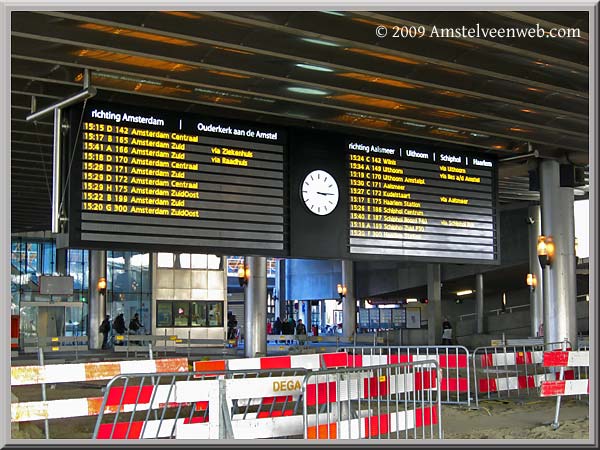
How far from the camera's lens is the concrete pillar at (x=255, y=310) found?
24297mm

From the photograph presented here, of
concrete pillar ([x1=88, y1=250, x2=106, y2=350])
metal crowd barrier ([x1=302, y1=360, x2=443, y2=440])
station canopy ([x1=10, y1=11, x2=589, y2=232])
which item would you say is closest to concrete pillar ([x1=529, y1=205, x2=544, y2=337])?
concrete pillar ([x1=88, y1=250, x2=106, y2=350])

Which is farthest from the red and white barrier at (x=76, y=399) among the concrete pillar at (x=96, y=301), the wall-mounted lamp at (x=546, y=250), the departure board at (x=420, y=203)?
the concrete pillar at (x=96, y=301)

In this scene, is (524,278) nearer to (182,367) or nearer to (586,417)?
(586,417)

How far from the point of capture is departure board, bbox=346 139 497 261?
13.3m

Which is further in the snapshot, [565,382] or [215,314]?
[215,314]

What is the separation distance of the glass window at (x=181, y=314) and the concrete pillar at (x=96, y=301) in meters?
4.31

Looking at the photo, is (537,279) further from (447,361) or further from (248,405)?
(248,405)

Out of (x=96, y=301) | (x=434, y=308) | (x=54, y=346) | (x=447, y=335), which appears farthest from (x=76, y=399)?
(x=434, y=308)

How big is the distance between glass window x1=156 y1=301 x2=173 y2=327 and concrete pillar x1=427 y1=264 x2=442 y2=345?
13.4m

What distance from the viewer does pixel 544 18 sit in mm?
9453

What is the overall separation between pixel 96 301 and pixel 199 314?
570cm

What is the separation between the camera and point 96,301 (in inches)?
1489

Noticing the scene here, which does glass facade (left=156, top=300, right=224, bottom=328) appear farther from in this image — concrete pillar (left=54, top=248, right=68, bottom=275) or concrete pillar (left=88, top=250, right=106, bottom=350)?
concrete pillar (left=54, top=248, right=68, bottom=275)

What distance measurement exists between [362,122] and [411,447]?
9.10 meters
